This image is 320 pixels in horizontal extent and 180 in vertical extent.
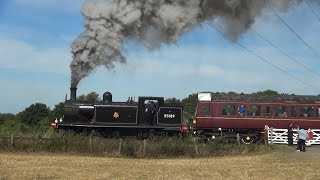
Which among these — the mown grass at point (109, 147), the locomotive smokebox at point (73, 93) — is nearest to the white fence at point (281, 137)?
the mown grass at point (109, 147)

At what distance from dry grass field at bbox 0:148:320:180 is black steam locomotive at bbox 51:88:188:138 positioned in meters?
6.71

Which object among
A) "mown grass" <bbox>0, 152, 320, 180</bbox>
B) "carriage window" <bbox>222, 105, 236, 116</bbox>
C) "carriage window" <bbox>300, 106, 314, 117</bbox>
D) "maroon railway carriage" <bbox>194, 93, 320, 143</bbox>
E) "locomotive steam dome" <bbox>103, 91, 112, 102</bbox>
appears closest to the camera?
"mown grass" <bbox>0, 152, 320, 180</bbox>

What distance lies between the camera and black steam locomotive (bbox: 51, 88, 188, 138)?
27188 millimetres

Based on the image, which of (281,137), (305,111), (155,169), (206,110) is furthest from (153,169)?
(305,111)

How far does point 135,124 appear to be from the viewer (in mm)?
27578

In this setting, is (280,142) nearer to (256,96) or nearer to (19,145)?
(256,96)

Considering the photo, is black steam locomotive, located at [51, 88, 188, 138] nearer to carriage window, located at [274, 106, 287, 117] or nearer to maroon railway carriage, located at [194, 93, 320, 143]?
maroon railway carriage, located at [194, 93, 320, 143]

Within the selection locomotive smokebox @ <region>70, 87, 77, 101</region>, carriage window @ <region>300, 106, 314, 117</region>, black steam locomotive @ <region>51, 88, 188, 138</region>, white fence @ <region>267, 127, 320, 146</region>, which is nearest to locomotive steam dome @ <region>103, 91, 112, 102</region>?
black steam locomotive @ <region>51, 88, 188, 138</region>

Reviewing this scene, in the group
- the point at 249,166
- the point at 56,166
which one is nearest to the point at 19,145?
the point at 56,166

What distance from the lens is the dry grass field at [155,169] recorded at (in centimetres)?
1520

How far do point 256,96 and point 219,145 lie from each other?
9865mm

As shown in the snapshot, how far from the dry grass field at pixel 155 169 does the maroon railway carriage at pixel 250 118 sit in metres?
10.0

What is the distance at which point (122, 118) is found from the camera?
2764cm

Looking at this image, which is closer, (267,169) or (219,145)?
(267,169)
